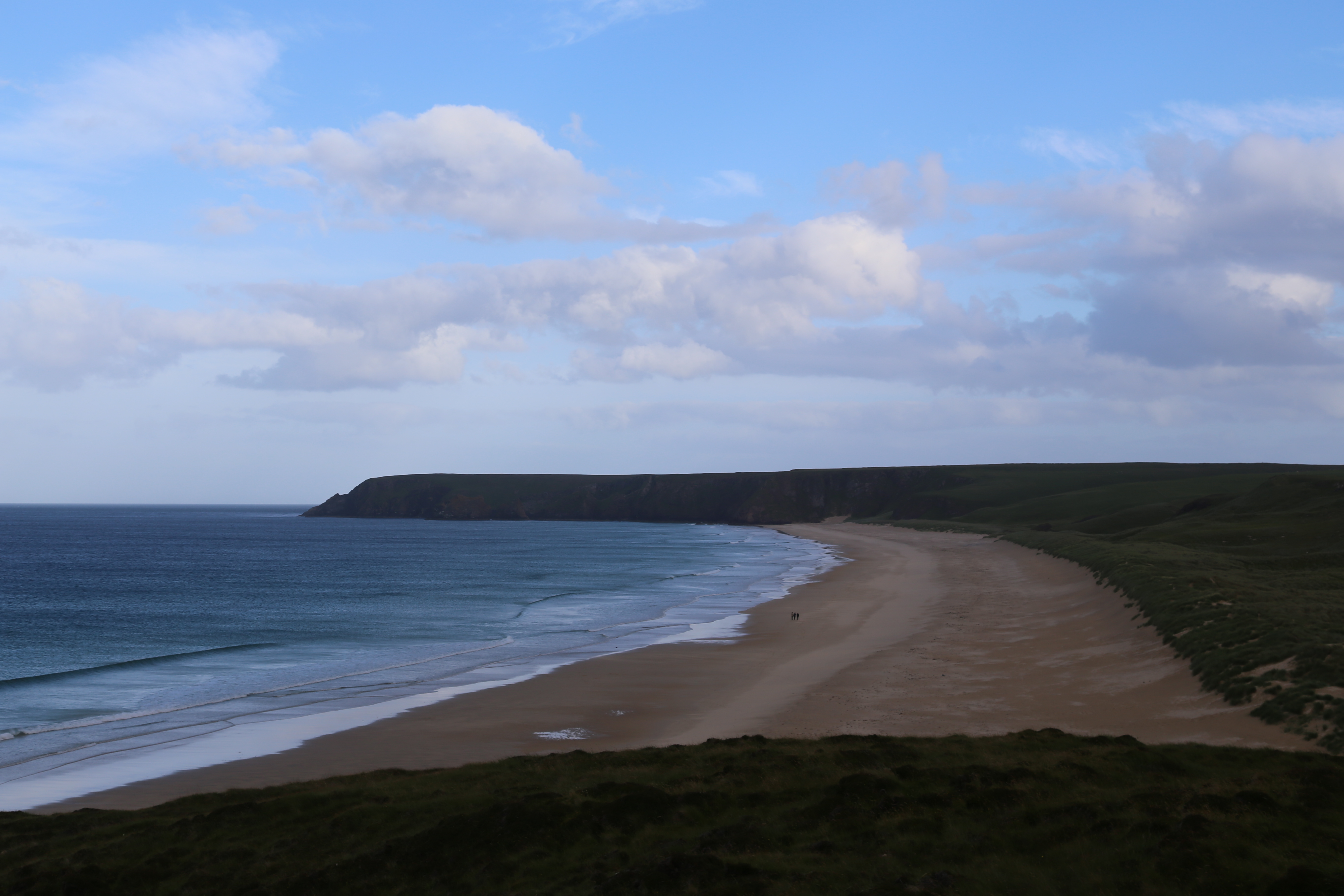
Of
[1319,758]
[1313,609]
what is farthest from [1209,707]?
[1313,609]

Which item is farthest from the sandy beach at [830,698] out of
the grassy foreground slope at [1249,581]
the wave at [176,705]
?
the wave at [176,705]

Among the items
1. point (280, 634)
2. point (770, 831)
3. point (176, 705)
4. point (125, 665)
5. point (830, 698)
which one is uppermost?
point (770, 831)

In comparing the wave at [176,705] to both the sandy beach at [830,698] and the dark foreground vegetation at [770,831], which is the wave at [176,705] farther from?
the dark foreground vegetation at [770,831]

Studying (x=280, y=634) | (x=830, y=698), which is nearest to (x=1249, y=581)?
(x=830, y=698)

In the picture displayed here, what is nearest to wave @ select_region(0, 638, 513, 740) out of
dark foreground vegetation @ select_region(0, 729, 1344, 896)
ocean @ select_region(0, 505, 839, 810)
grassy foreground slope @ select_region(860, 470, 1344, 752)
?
ocean @ select_region(0, 505, 839, 810)

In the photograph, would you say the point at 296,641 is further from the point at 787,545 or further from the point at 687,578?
the point at 787,545

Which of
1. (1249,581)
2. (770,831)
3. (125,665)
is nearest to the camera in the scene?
(770,831)

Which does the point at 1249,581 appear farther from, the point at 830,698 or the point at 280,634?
the point at 280,634
